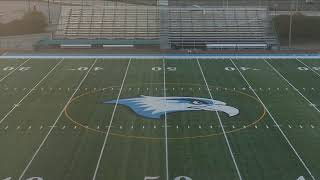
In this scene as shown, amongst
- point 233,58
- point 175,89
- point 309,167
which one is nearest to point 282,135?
point 309,167

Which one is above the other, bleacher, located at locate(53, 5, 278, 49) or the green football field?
bleacher, located at locate(53, 5, 278, 49)

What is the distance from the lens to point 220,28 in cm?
2989

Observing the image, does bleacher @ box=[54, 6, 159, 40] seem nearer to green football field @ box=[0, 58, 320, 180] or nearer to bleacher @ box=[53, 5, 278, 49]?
bleacher @ box=[53, 5, 278, 49]

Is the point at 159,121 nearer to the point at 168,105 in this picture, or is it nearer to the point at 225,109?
the point at 168,105

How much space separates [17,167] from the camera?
1170 centimetres

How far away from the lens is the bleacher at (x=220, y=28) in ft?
91.8

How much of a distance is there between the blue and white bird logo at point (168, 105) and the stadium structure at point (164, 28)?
34.5 feet

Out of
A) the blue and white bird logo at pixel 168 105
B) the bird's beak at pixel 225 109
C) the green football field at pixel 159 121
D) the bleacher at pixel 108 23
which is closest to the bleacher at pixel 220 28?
the bleacher at pixel 108 23

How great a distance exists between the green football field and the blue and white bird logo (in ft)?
0.10

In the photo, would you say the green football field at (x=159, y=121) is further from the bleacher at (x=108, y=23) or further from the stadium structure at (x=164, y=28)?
the bleacher at (x=108, y=23)

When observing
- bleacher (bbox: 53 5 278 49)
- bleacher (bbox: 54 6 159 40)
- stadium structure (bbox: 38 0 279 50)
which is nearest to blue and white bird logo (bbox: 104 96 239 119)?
stadium structure (bbox: 38 0 279 50)

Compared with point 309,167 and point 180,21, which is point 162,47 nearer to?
point 180,21

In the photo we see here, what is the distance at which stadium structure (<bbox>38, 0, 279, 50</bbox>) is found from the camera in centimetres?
2784

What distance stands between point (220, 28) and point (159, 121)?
1607cm
